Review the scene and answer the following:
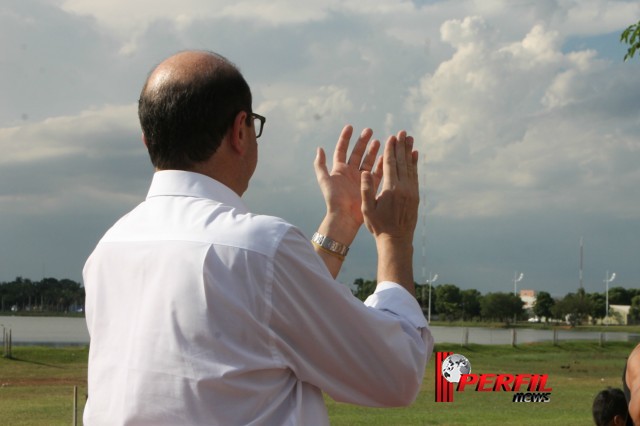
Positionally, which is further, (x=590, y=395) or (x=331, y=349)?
(x=590, y=395)

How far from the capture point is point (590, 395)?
2442 cm

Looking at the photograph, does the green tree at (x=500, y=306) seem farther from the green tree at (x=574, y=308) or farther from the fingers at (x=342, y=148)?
the fingers at (x=342, y=148)

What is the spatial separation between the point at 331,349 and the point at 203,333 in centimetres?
28

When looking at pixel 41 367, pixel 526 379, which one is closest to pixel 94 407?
pixel 526 379

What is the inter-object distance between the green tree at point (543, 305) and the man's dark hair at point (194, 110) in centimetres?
9539

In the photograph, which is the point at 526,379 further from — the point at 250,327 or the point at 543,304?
→ the point at 543,304

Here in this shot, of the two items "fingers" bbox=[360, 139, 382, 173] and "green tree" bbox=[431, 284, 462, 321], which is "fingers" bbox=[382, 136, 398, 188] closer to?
"fingers" bbox=[360, 139, 382, 173]

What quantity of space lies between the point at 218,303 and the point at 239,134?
1.40 ft

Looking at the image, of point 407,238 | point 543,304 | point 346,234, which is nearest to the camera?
point 407,238

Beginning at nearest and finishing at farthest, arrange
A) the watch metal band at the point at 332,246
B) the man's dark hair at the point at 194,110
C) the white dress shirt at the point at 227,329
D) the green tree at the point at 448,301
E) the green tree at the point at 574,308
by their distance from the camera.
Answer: the white dress shirt at the point at 227,329 < the man's dark hair at the point at 194,110 < the watch metal band at the point at 332,246 < the green tree at the point at 448,301 < the green tree at the point at 574,308

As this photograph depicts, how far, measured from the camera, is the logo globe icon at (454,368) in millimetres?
29067

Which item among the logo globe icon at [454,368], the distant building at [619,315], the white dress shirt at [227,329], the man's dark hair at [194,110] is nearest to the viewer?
the white dress shirt at [227,329]

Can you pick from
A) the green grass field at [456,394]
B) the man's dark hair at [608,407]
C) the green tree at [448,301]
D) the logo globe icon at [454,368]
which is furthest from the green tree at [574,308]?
the man's dark hair at [608,407]

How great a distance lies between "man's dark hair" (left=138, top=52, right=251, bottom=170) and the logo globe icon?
26.6 metres
